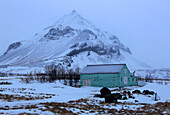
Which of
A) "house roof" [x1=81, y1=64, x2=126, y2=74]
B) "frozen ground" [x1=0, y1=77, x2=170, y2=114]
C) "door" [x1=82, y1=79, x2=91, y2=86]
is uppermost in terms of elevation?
"house roof" [x1=81, y1=64, x2=126, y2=74]

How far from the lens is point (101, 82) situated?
40.3 meters

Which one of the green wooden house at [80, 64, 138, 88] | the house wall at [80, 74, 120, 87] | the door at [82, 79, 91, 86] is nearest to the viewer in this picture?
the house wall at [80, 74, 120, 87]

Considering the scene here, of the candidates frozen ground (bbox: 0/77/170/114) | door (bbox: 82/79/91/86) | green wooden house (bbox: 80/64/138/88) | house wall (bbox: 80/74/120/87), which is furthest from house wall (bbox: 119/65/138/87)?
frozen ground (bbox: 0/77/170/114)

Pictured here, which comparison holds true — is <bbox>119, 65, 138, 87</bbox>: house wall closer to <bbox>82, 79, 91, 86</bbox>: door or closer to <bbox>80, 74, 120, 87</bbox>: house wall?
<bbox>80, 74, 120, 87</bbox>: house wall

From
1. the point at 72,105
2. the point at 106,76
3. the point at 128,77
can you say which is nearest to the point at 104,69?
the point at 106,76

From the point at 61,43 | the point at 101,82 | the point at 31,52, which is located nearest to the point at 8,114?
the point at 101,82

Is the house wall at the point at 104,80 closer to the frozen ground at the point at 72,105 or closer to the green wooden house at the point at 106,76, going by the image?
the green wooden house at the point at 106,76

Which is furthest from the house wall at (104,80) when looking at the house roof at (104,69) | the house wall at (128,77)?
the house wall at (128,77)

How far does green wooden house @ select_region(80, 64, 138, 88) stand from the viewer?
3950 centimetres

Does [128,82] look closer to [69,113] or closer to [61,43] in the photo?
[69,113]

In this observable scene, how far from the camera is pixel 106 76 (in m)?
40.1

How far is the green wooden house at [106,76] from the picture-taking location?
1555 inches

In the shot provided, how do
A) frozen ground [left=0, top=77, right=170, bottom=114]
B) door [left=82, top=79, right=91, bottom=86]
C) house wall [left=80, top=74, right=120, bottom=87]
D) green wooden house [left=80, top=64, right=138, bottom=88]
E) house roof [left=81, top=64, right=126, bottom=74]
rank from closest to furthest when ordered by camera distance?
frozen ground [left=0, top=77, right=170, bottom=114] → house wall [left=80, top=74, right=120, bottom=87] → green wooden house [left=80, top=64, right=138, bottom=88] → house roof [left=81, top=64, right=126, bottom=74] → door [left=82, top=79, right=91, bottom=86]

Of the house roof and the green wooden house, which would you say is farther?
the house roof
